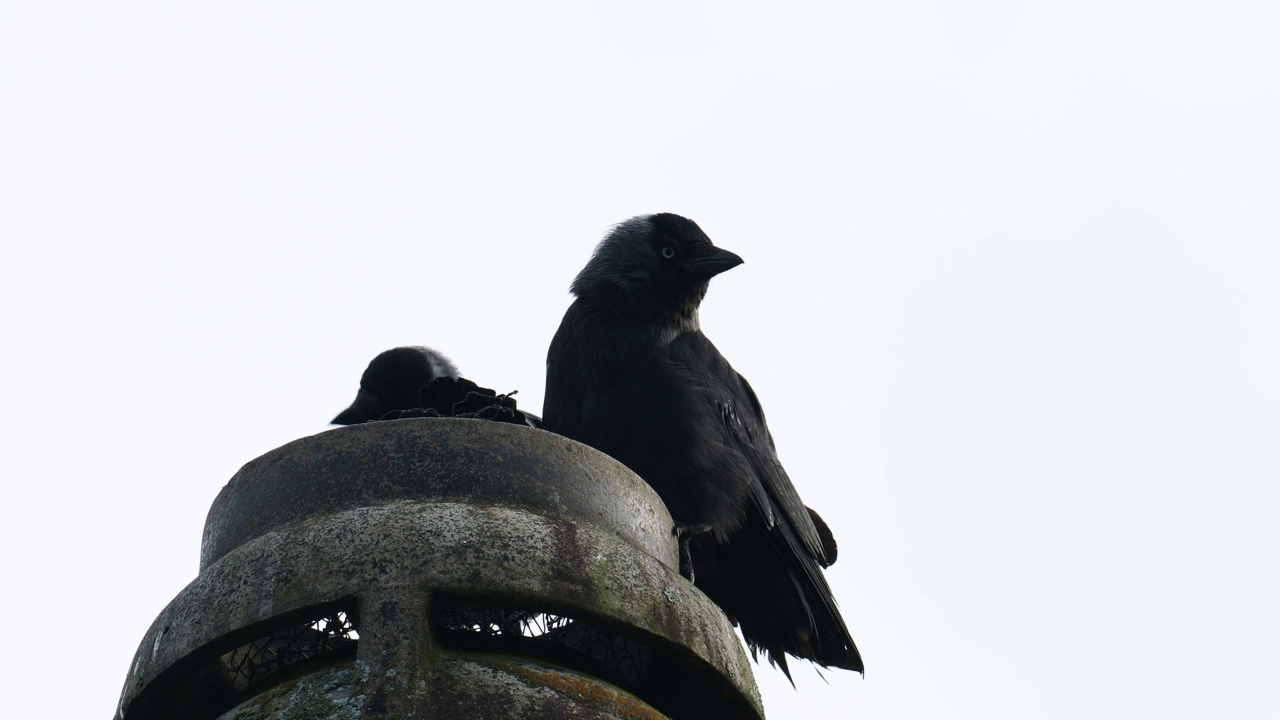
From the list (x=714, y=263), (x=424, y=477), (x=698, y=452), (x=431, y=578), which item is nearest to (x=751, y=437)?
(x=698, y=452)

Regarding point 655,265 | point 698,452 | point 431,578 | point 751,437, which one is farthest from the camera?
point 655,265

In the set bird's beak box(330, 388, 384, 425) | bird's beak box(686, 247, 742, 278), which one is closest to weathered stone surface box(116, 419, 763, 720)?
bird's beak box(330, 388, 384, 425)

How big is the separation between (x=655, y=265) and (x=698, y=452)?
3.92 ft

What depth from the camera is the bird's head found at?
6.64 meters

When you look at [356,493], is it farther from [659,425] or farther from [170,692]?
[659,425]

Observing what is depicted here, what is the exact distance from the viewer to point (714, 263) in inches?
273

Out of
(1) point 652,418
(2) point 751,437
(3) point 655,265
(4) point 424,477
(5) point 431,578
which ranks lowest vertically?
(5) point 431,578

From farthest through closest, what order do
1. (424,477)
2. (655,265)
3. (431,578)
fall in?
(655,265) < (424,477) < (431,578)

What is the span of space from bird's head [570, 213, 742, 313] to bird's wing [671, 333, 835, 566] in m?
0.22

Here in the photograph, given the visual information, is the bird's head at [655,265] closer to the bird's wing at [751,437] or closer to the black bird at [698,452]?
the black bird at [698,452]

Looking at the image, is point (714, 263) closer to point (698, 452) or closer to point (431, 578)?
point (698, 452)

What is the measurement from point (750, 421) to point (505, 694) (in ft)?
13.7

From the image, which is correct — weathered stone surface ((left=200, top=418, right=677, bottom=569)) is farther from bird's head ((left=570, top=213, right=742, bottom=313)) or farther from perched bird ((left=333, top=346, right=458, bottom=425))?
bird's head ((left=570, top=213, right=742, bottom=313))

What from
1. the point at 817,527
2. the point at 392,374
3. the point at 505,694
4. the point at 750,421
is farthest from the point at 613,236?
the point at 505,694
